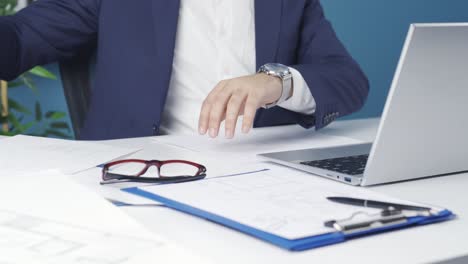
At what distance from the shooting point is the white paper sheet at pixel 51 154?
104 cm

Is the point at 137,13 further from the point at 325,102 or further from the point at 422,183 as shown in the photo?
the point at 422,183

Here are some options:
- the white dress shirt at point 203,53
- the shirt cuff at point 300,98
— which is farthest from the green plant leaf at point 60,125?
the shirt cuff at point 300,98

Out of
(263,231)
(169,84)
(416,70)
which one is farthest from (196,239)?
(169,84)

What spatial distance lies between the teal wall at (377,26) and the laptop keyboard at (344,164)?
1.39 m

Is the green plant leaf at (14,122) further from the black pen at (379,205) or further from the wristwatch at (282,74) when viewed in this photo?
the black pen at (379,205)

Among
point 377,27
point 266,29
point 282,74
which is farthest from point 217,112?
point 377,27

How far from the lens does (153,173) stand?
3.35 feet

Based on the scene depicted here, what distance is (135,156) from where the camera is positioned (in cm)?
117

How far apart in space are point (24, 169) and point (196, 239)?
40 cm

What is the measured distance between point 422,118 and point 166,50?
86 cm

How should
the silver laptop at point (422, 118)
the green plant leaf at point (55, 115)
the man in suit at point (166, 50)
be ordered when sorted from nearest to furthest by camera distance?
1. the silver laptop at point (422, 118)
2. the man in suit at point (166, 50)
3. the green plant leaf at point (55, 115)

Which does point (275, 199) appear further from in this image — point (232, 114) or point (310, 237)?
point (232, 114)

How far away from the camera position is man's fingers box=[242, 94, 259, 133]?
47.6 inches

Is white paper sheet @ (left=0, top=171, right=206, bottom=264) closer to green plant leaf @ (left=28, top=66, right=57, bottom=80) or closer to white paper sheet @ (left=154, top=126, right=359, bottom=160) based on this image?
white paper sheet @ (left=154, top=126, right=359, bottom=160)
